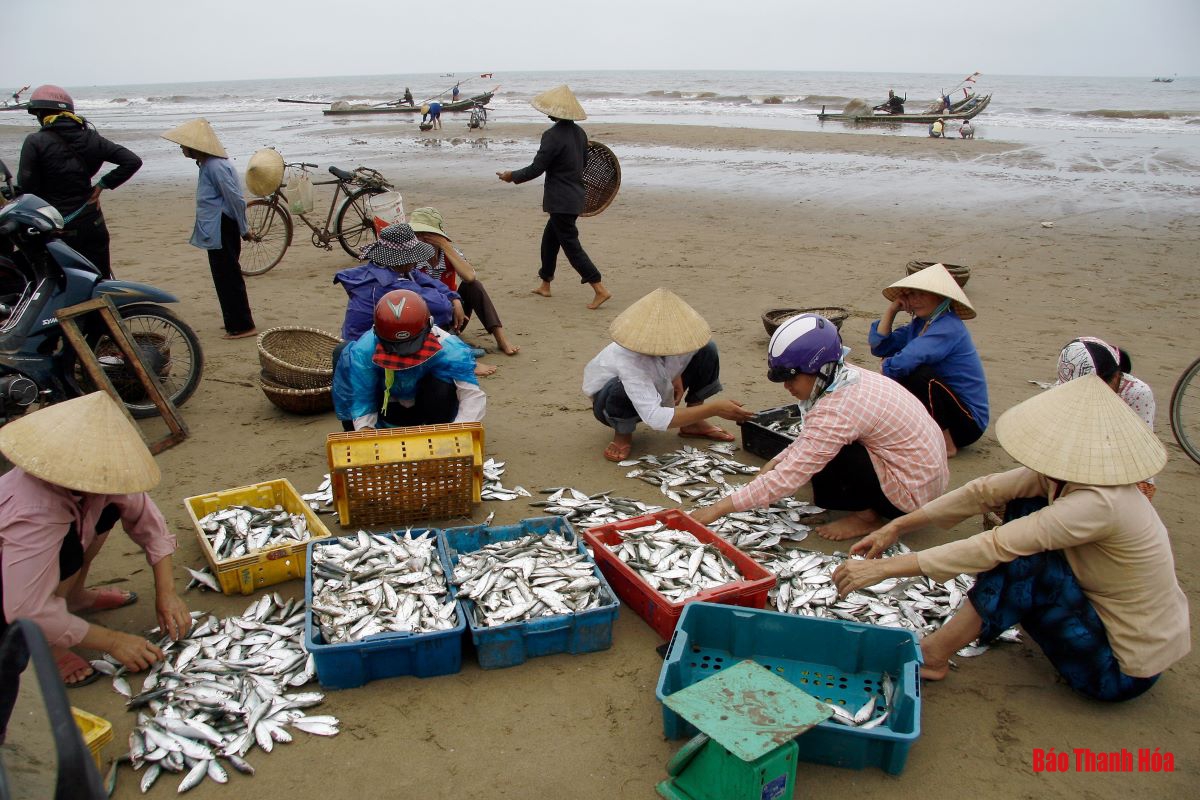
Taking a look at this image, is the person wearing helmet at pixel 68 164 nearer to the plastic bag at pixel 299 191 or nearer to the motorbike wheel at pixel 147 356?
the motorbike wheel at pixel 147 356

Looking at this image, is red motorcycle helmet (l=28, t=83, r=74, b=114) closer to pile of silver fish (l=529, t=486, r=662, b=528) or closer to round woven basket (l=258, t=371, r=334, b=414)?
round woven basket (l=258, t=371, r=334, b=414)

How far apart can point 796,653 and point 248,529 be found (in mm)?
2684

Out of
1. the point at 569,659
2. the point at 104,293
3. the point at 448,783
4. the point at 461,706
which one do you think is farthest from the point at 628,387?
the point at 104,293

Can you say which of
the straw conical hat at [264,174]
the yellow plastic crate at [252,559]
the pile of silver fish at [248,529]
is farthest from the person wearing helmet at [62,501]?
the straw conical hat at [264,174]

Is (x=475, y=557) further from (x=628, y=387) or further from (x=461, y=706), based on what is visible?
(x=628, y=387)

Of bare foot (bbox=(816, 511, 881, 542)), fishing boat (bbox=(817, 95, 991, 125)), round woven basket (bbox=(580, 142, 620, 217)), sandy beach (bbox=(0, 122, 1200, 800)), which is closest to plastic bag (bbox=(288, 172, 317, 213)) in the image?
sandy beach (bbox=(0, 122, 1200, 800))

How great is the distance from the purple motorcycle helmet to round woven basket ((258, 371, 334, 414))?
10.7 feet

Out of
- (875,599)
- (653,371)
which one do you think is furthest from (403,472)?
(875,599)

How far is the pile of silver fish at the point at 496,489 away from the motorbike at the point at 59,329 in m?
2.52

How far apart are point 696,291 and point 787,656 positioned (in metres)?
6.34

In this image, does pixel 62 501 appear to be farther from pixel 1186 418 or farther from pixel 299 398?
pixel 1186 418

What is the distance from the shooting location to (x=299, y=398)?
5719 millimetres

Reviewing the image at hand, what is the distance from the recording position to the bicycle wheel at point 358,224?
993cm

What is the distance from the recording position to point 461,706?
3197mm
